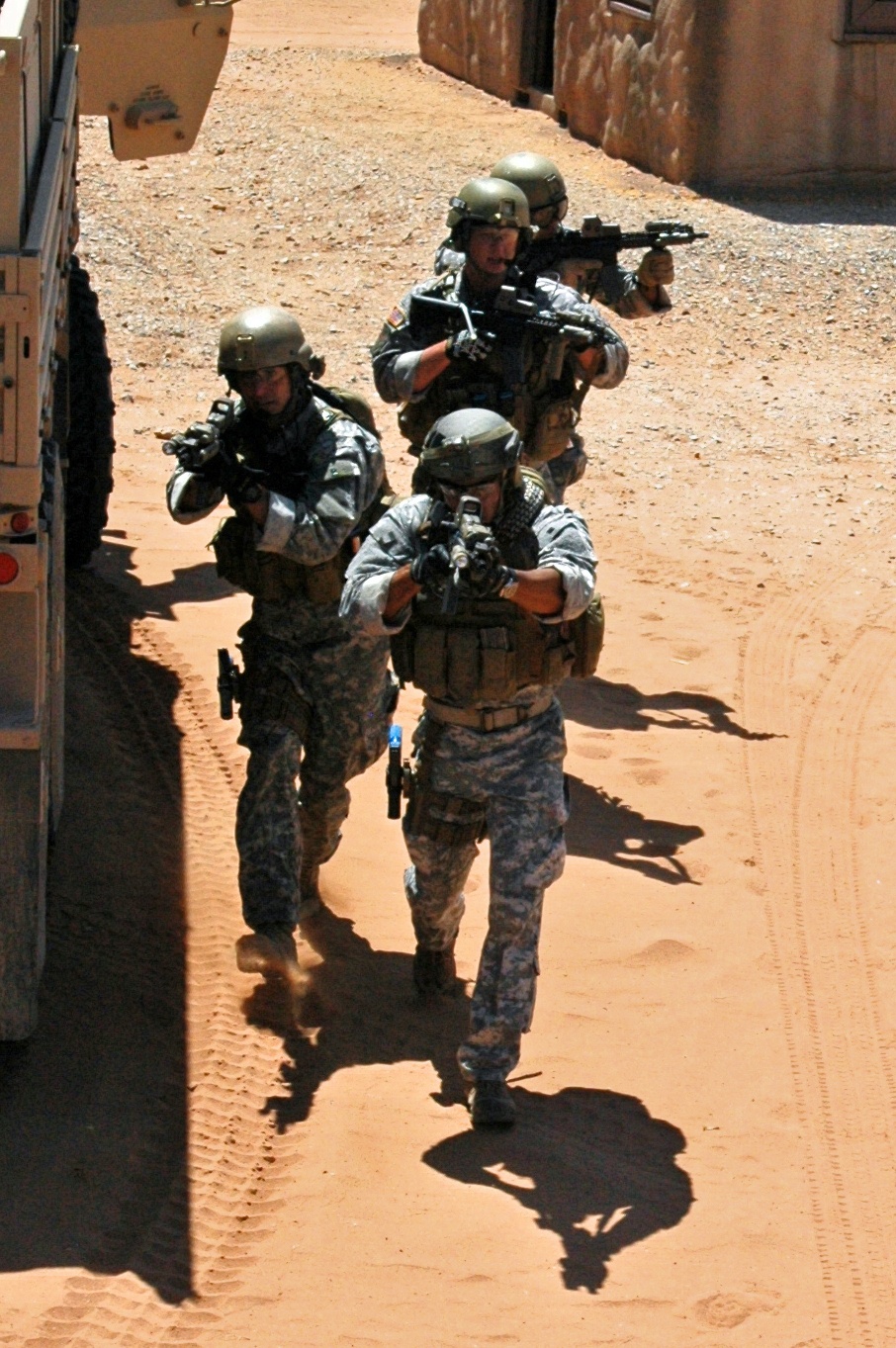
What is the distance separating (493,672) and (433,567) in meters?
0.33

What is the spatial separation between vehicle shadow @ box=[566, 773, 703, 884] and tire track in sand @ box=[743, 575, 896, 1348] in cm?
30

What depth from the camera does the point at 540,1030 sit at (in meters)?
5.98

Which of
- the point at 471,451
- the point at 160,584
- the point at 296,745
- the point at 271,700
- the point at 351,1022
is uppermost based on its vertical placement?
the point at 471,451

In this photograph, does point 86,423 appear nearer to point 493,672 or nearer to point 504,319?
point 504,319

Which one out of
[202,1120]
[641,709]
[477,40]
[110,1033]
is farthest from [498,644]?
[477,40]

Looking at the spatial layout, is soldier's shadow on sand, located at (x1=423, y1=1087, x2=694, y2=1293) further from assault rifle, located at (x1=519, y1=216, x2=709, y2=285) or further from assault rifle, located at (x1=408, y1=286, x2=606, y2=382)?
assault rifle, located at (x1=519, y1=216, x2=709, y2=285)

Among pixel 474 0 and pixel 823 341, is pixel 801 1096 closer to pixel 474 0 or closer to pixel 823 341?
pixel 823 341

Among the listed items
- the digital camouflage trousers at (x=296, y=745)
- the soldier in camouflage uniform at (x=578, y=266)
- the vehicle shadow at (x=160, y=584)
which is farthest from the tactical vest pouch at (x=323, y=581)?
the vehicle shadow at (x=160, y=584)

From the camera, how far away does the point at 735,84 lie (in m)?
15.3

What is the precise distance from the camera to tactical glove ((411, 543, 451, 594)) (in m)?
5.00

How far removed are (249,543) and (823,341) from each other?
8.45 m

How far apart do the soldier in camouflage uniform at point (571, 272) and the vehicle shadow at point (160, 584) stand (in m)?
1.77

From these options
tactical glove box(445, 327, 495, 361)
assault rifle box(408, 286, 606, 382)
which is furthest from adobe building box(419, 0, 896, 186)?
tactical glove box(445, 327, 495, 361)

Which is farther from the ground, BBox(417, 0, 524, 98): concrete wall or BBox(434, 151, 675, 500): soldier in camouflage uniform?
BBox(434, 151, 675, 500): soldier in camouflage uniform
